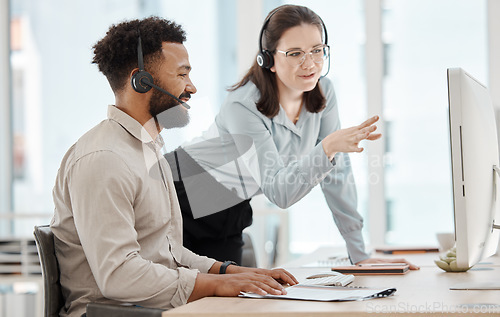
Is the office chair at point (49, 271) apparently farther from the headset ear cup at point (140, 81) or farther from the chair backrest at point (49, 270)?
the headset ear cup at point (140, 81)

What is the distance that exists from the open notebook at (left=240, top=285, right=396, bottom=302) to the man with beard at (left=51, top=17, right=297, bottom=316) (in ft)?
0.11

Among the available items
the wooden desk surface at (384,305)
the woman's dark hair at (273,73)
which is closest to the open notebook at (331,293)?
the wooden desk surface at (384,305)

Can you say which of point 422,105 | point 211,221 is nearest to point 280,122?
point 211,221

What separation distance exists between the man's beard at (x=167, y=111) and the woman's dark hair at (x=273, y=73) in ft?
1.09

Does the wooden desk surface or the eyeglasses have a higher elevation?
the eyeglasses

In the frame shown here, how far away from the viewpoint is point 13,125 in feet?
14.1

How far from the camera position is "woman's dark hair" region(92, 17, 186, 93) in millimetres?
1361

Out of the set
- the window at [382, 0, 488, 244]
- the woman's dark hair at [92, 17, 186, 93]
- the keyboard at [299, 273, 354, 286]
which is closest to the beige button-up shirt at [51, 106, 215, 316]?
the woman's dark hair at [92, 17, 186, 93]

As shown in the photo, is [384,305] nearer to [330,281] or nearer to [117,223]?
[330,281]

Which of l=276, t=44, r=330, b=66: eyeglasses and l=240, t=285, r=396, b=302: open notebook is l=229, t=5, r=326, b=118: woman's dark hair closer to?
l=276, t=44, r=330, b=66: eyeglasses

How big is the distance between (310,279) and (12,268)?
2.66 meters

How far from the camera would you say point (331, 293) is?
3.53ft

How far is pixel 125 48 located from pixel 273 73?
0.58 m

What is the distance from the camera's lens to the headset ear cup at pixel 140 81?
4.34ft
